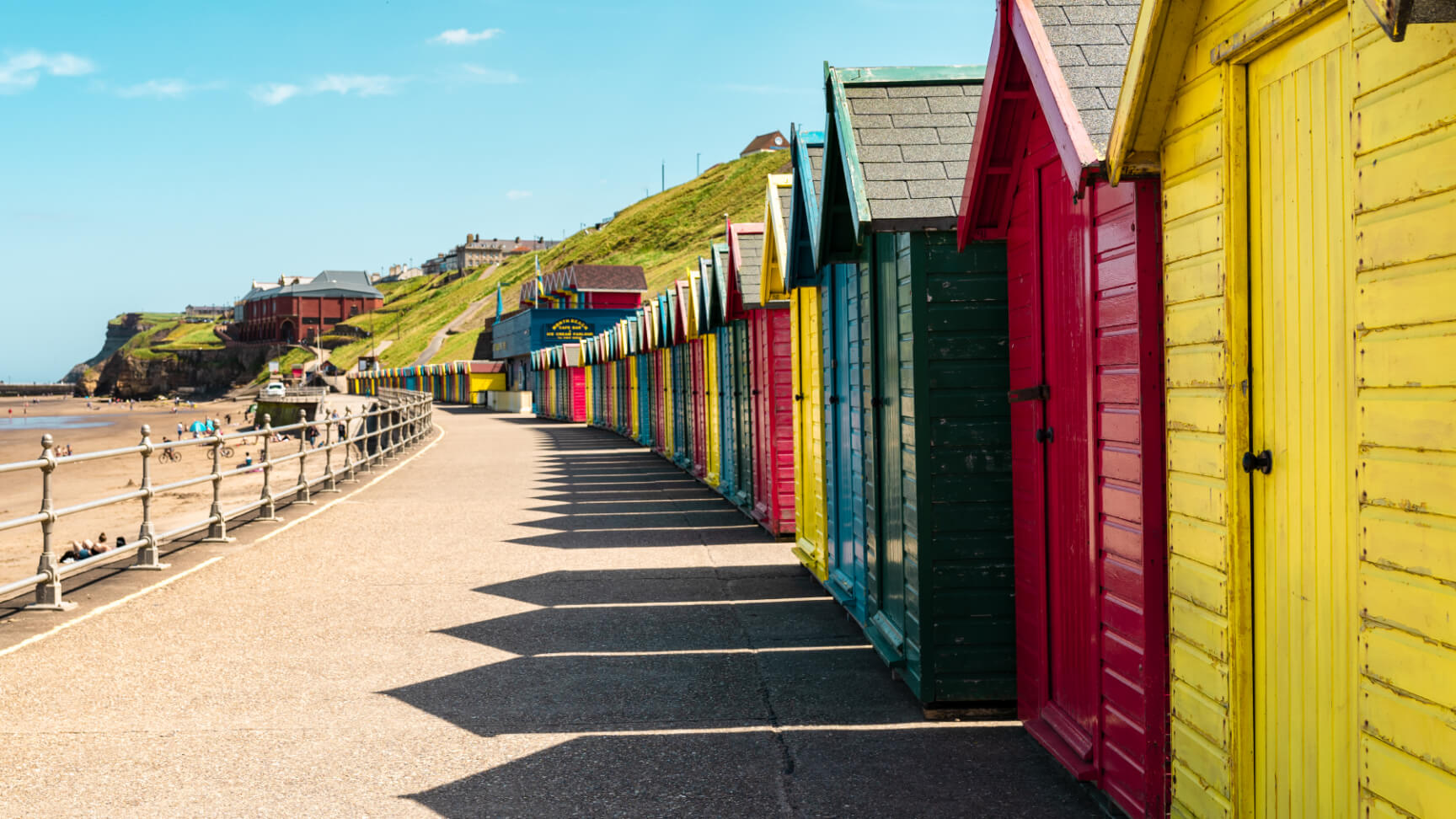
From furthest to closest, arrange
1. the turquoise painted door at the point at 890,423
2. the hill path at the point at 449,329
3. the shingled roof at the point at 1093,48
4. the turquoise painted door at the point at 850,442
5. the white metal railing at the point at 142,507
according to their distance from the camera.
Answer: the hill path at the point at 449,329 < the white metal railing at the point at 142,507 < the turquoise painted door at the point at 850,442 < the turquoise painted door at the point at 890,423 < the shingled roof at the point at 1093,48

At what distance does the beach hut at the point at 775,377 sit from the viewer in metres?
10.9

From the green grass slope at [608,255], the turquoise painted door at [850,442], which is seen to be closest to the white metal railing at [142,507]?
the turquoise painted door at [850,442]

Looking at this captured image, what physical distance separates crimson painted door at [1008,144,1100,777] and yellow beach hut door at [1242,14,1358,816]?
1.11 metres

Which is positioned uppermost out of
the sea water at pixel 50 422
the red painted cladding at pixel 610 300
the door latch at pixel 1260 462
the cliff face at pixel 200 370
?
the red painted cladding at pixel 610 300

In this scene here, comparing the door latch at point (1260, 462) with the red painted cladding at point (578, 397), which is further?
the red painted cladding at point (578, 397)

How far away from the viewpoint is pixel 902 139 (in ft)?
19.9

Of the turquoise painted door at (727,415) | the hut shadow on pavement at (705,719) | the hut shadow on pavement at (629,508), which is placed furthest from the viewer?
the turquoise painted door at (727,415)

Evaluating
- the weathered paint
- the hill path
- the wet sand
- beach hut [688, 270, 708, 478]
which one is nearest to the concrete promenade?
the weathered paint

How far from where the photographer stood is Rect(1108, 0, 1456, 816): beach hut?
2.33 meters

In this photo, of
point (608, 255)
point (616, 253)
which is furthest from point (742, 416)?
point (616, 253)

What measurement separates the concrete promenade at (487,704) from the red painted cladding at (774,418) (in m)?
1.06

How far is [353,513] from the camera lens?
13.7 m

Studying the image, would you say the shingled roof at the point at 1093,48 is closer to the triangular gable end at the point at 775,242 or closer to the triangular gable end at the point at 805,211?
the triangular gable end at the point at 805,211

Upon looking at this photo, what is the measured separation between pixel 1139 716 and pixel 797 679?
238 cm
